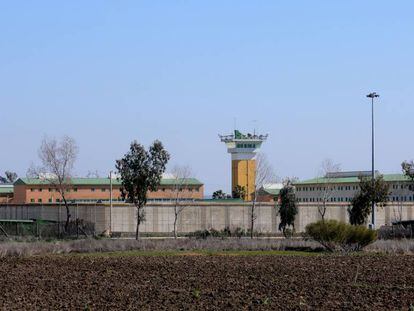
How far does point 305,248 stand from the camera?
4034 centimetres

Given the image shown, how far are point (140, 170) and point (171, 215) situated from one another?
46.4 feet

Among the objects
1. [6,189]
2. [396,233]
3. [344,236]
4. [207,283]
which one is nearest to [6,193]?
[6,189]

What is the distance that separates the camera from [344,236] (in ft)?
127

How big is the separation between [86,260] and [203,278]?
338 inches

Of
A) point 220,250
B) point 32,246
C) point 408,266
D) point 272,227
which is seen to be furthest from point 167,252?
point 272,227

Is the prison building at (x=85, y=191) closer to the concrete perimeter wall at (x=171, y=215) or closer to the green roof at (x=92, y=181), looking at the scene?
the green roof at (x=92, y=181)

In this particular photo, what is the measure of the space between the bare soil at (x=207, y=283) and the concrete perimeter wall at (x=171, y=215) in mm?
31867

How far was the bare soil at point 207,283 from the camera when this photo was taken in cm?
1897

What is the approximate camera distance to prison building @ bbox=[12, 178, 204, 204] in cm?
10175

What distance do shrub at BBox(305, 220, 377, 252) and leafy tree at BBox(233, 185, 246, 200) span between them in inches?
2930

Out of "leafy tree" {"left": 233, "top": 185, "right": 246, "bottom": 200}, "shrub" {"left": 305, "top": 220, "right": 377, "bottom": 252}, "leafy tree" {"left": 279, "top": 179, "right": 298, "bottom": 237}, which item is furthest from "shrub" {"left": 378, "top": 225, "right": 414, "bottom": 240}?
"leafy tree" {"left": 233, "top": 185, "right": 246, "bottom": 200}

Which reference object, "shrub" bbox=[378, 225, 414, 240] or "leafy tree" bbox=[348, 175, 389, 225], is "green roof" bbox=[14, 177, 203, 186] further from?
"shrub" bbox=[378, 225, 414, 240]

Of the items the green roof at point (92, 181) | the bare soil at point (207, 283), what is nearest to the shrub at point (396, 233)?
the bare soil at point (207, 283)

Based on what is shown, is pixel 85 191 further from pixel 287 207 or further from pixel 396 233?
pixel 396 233
